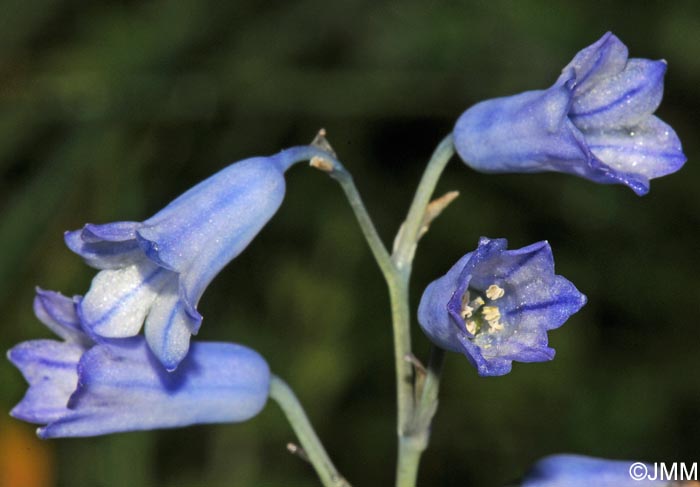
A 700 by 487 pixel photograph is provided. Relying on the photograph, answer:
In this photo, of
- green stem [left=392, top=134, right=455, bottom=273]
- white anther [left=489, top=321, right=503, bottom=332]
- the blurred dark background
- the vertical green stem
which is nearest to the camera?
white anther [left=489, top=321, right=503, bottom=332]

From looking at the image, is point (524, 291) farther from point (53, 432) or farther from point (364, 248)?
point (364, 248)

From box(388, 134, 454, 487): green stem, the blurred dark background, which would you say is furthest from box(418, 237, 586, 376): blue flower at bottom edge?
the blurred dark background

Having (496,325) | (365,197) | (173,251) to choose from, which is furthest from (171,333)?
(365,197)

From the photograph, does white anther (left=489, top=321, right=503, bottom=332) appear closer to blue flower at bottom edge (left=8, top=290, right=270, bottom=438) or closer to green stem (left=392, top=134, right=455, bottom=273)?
green stem (left=392, top=134, right=455, bottom=273)

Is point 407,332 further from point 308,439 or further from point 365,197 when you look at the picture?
point 365,197

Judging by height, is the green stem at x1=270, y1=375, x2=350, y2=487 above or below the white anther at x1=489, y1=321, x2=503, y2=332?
below

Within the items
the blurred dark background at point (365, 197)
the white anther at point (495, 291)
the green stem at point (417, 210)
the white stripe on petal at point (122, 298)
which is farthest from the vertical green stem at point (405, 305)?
the blurred dark background at point (365, 197)
